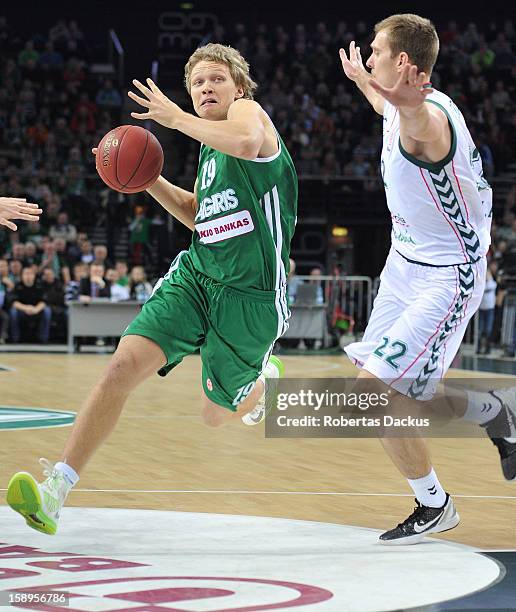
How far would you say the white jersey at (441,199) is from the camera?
453cm

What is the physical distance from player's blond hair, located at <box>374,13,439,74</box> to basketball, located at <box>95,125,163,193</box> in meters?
1.23

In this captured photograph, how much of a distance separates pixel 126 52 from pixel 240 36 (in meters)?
3.18

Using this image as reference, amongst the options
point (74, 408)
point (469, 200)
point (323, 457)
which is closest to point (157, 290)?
point (469, 200)

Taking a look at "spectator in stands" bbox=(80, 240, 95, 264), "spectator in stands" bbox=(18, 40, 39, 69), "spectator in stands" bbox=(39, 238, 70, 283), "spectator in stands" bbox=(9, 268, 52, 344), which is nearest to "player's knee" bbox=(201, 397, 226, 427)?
"spectator in stands" bbox=(9, 268, 52, 344)

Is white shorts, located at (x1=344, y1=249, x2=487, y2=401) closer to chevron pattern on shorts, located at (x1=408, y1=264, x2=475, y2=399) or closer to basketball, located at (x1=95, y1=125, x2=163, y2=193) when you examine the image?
chevron pattern on shorts, located at (x1=408, y1=264, x2=475, y2=399)

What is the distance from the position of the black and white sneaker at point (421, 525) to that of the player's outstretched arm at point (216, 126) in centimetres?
164

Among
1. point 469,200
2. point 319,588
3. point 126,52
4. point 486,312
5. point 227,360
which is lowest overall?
point 486,312

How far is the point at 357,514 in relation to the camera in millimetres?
5301

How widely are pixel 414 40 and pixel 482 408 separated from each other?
184 centimetres

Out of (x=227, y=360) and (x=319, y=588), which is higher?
(x=227, y=360)

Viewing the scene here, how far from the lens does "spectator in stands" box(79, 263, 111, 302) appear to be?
17734mm

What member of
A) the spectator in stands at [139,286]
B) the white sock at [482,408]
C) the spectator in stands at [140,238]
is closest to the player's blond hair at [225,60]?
the white sock at [482,408]

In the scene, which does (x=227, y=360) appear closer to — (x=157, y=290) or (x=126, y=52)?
(x=157, y=290)

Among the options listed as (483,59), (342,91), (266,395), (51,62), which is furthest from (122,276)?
(266,395)
